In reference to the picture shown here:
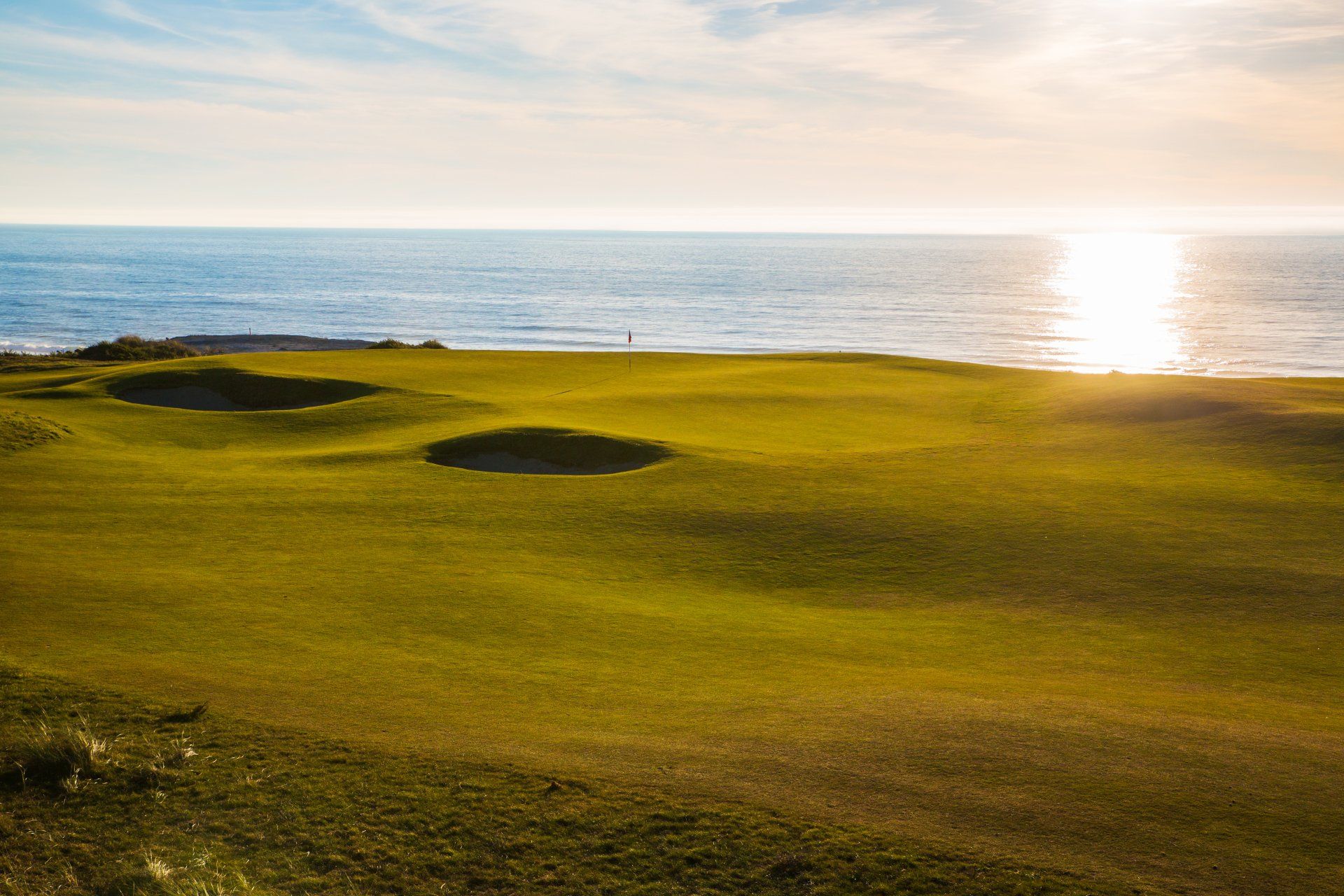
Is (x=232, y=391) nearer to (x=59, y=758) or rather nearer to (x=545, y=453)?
(x=545, y=453)

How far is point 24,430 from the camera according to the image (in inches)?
1210

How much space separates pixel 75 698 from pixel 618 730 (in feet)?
22.5

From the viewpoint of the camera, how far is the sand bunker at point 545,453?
30.6 m

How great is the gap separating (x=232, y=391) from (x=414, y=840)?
35.2 meters

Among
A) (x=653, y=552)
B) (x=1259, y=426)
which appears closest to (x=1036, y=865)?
(x=653, y=552)

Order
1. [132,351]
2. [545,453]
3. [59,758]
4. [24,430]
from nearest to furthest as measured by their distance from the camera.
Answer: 1. [59,758]
2. [24,430]
3. [545,453]
4. [132,351]

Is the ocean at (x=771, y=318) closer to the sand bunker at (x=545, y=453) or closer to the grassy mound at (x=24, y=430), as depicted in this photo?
the grassy mound at (x=24, y=430)

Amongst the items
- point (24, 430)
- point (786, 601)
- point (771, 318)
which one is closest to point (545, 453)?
point (786, 601)

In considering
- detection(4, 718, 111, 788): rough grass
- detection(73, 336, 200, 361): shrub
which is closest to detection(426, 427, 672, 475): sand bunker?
detection(4, 718, 111, 788): rough grass

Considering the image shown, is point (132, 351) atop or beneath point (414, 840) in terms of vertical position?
atop

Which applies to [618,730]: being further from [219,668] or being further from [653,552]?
[653,552]

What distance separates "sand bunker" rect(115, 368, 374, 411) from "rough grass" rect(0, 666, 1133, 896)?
30490 mm

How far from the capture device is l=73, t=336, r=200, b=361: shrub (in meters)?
65.1

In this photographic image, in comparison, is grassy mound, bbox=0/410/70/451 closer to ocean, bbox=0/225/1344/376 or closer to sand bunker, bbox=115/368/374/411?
sand bunker, bbox=115/368/374/411
